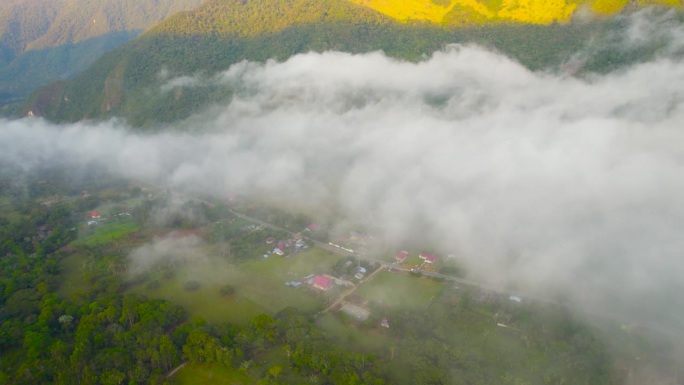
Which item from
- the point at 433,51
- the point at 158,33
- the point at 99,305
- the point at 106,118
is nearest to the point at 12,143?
the point at 106,118

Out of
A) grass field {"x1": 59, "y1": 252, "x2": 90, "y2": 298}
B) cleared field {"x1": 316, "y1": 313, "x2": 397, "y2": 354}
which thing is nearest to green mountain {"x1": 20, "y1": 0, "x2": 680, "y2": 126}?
grass field {"x1": 59, "y1": 252, "x2": 90, "y2": 298}

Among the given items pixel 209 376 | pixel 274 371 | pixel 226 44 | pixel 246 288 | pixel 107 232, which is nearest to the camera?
pixel 274 371

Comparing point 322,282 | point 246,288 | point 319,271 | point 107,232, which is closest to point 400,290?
point 322,282

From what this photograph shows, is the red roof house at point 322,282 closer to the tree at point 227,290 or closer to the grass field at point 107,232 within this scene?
the tree at point 227,290

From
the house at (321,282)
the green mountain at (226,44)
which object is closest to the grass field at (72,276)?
the house at (321,282)

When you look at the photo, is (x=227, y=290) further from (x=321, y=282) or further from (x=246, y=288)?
(x=321, y=282)
